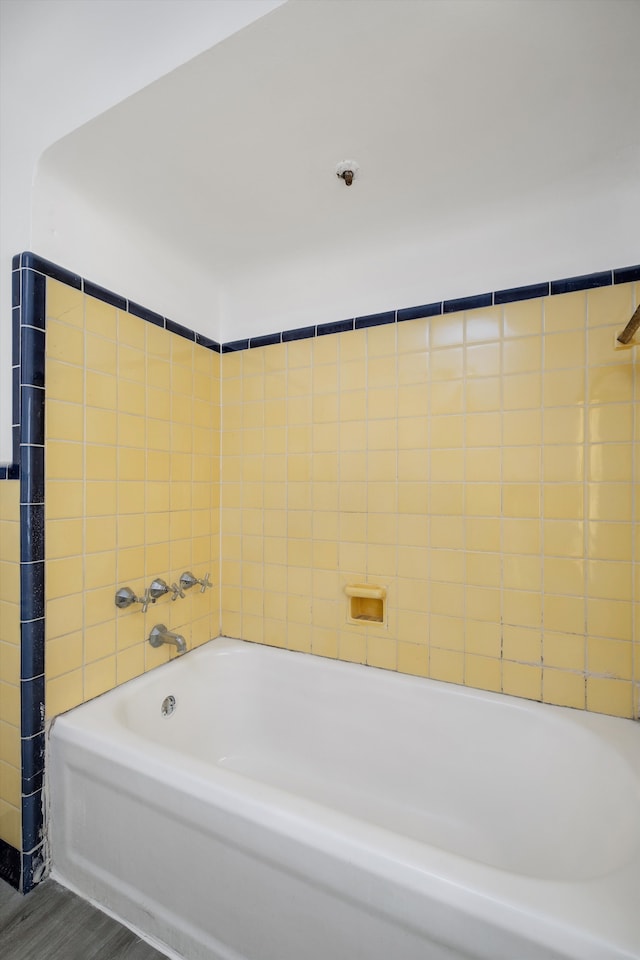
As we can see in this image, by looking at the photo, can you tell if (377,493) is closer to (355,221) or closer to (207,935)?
(355,221)

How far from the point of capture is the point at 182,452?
1.95 m

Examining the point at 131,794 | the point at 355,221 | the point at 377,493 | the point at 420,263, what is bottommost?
the point at 131,794

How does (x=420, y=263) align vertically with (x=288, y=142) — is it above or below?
below

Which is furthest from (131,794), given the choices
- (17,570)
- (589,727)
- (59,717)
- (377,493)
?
(589,727)

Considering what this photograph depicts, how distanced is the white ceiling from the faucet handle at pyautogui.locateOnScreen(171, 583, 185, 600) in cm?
142

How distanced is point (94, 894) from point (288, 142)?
230 centimetres

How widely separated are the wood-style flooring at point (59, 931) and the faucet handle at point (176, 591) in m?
0.93

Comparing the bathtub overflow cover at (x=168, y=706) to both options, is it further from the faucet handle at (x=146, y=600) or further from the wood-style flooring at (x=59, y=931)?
the wood-style flooring at (x=59, y=931)

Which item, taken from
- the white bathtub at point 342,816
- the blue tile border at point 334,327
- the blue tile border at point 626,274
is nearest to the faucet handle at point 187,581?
the white bathtub at point 342,816

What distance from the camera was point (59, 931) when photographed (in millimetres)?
1253

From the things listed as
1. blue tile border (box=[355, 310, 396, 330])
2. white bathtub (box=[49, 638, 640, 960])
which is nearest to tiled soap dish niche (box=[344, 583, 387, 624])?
white bathtub (box=[49, 638, 640, 960])

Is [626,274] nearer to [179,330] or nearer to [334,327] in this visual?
[334,327]

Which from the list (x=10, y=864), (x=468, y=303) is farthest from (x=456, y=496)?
(x=10, y=864)

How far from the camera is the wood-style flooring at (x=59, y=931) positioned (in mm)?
1197
